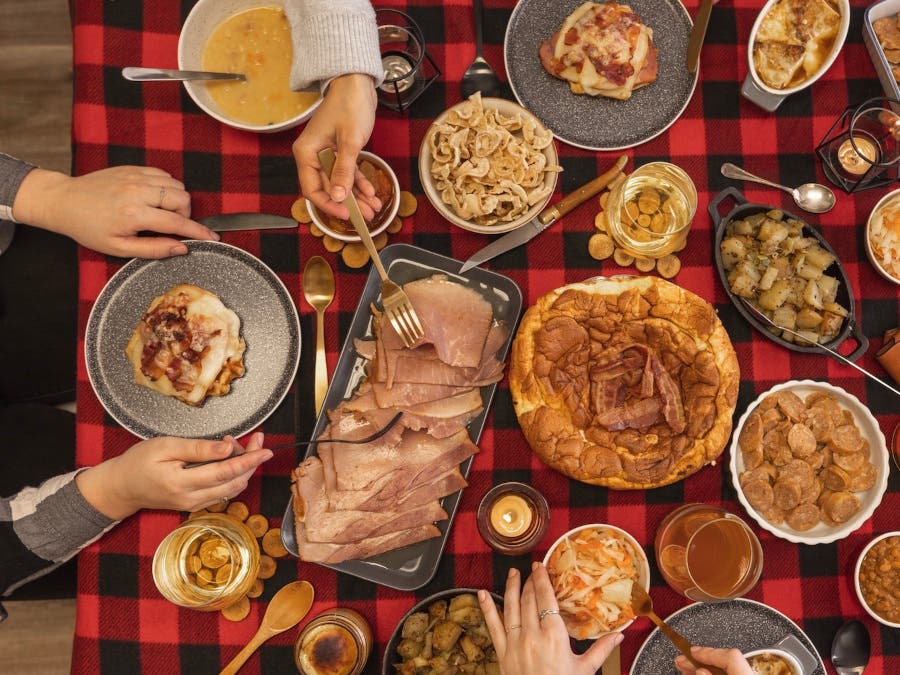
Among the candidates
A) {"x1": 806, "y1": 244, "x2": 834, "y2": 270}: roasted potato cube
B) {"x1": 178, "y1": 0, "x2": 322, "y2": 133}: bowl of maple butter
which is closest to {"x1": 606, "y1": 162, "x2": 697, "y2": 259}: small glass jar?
{"x1": 806, "y1": 244, "x2": 834, "y2": 270}: roasted potato cube

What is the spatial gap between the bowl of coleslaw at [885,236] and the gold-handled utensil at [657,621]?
115cm

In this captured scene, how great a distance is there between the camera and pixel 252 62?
5.98 ft

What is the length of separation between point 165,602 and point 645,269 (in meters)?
1.67

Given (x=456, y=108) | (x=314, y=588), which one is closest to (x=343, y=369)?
(x=314, y=588)

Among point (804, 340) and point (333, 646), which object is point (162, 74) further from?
point (804, 340)

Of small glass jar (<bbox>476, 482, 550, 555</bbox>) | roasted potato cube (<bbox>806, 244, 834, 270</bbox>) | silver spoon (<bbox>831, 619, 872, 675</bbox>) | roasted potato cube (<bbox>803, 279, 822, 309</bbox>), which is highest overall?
roasted potato cube (<bbox>806, 244, 834, 270</bbox>)

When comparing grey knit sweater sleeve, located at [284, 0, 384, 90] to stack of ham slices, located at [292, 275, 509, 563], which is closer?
grey knit sweater sleeve, located at [284, 0, 384, 90]

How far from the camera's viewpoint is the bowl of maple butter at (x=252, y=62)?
5.95 feet

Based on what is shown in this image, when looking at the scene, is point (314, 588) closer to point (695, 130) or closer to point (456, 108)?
Result: point (456, 108)

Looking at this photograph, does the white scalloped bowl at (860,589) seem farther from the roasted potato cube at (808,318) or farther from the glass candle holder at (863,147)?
the glass candle holder at (863,147)

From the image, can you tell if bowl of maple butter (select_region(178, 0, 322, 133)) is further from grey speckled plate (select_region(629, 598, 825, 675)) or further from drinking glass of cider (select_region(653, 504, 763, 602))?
grey speckled plate (select_region(629, 598, 825, 675))

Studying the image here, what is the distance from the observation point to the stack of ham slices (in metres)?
1.80

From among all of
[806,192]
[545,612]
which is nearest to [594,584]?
[545,612]

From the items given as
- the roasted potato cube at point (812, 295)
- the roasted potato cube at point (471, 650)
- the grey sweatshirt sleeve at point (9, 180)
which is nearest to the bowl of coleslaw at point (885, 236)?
the roasted potato cube at point (812, 295)
